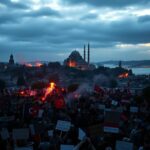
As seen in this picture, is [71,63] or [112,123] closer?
[112,123]

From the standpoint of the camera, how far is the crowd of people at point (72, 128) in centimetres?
1102

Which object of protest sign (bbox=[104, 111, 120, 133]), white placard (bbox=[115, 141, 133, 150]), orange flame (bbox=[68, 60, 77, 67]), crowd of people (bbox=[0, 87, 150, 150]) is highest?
protest sign (bbox=[104, 111, 120, 133])

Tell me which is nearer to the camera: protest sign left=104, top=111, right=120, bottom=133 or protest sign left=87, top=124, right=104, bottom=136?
protest sign left=104, top=111, right=120, bottom=133

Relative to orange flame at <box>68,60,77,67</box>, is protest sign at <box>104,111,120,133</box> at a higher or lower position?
higher

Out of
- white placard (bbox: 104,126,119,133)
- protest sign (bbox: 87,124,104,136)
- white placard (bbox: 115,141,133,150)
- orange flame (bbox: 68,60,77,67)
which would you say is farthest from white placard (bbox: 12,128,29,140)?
orange flame (bbox: 68,60,77,67)

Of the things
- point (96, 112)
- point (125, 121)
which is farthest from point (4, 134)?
point (96, 112)

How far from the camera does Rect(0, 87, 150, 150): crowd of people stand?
36.2 ft

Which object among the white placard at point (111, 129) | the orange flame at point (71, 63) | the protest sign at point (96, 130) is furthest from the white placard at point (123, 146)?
the orange flame at point (71, 63)

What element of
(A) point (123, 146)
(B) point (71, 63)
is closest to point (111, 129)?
(A) point (123, 146)

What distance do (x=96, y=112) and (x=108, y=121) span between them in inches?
220

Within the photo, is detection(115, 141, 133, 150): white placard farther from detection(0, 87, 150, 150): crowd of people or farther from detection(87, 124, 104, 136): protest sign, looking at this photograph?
detection(87, 124, 104, 136): protest sign

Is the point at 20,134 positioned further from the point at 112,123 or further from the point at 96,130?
the point at 96,130

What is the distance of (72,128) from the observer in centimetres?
1260

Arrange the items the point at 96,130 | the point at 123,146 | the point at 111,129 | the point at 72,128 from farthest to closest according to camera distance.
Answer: the point at 96,130 < the point at 72,128 < the point at 111,129 < the point at 123,146
